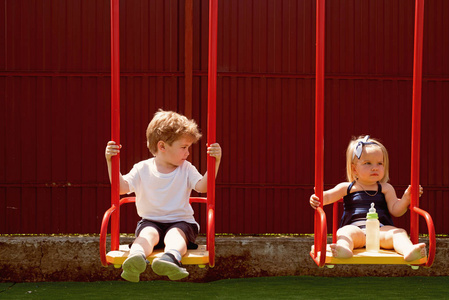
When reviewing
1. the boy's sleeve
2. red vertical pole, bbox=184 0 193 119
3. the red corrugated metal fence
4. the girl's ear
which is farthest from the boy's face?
the red corrugated metal fence

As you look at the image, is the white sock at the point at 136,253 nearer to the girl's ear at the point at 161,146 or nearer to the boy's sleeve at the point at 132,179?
the boy's sleeve at the point at 132,179

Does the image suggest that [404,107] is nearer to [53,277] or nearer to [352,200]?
[352,200]

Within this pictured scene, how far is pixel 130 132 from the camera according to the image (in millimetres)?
7887

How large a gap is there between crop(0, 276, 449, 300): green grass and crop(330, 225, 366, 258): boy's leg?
1.97 metres

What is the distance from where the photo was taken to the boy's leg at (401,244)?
13.4ft

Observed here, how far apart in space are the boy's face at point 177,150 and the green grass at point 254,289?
6.85 ft

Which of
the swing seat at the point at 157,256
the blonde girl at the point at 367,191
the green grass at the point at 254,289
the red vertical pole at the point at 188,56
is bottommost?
the green grass at the point at 254,289

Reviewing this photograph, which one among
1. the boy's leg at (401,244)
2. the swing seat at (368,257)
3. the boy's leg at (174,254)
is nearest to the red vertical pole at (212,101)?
the boy's leg at (174,254)

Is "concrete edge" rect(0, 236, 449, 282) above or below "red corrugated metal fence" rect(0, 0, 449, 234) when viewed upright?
below

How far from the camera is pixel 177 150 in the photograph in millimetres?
4598

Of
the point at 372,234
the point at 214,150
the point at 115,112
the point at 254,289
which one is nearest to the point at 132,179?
the point at 115,112

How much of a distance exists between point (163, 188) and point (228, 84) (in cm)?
335

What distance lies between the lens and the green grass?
21.0ft

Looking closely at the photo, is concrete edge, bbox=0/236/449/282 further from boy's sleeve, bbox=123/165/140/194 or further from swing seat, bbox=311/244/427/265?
swing seat, bbox=311/244/427/265
